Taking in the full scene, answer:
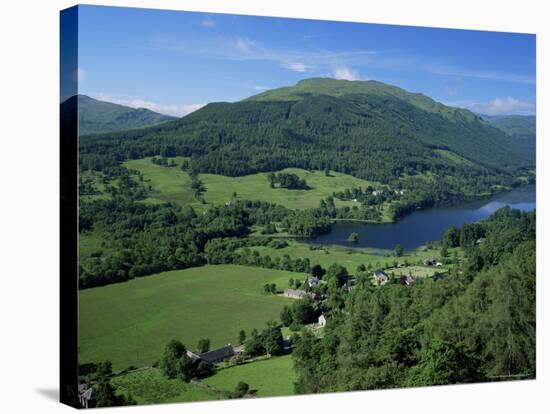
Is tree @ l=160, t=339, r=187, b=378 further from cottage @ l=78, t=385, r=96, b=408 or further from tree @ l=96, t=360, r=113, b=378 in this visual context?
cottage @ l=78, t=385, r=96, b=408

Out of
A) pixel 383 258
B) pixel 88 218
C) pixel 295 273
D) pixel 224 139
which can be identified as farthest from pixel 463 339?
pixel 88 218

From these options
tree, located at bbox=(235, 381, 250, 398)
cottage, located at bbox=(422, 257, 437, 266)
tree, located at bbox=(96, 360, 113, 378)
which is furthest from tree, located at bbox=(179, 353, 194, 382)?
cottage, located at bbox=(422, 257, 437, 266)

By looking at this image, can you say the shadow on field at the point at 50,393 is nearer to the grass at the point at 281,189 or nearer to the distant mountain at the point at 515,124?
the grass at the point at 281,189

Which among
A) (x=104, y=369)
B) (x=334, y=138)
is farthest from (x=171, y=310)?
(x=334, y=138)

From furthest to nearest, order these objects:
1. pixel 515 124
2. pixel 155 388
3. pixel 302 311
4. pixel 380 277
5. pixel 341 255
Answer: pixel 515 124
pixel 380 277
pixel 341 255
pixel 302 311
pixel 155 388

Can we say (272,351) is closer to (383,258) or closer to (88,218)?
(383,258)

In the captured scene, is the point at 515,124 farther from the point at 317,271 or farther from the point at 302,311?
the point at 302,311
